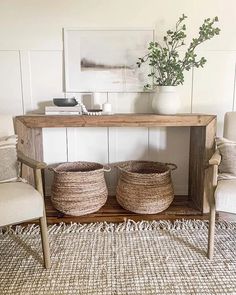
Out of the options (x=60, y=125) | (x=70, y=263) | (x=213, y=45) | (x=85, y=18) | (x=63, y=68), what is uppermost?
(x=85, y=18)

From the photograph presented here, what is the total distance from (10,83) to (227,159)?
5.94 feet

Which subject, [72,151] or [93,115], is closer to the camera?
[93,115]

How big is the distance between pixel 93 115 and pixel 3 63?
0.91 metres

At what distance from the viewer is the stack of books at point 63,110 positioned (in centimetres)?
223

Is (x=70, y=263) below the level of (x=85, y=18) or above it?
below

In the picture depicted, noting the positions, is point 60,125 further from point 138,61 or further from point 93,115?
point 138,61

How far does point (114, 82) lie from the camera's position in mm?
2420

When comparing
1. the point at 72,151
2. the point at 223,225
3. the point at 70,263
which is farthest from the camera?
the point at 72,151

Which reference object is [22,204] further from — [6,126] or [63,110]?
[63,110]

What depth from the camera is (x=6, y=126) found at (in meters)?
1.94

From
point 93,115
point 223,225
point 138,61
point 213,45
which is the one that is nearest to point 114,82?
point 138,61

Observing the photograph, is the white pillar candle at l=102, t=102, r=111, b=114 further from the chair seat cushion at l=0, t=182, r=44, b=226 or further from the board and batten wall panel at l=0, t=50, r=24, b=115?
the chair seat cushion at l=0, t=182, r=44, b=226

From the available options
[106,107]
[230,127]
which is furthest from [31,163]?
[230,127]

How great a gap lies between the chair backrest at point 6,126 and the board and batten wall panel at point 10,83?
19.9 inches
